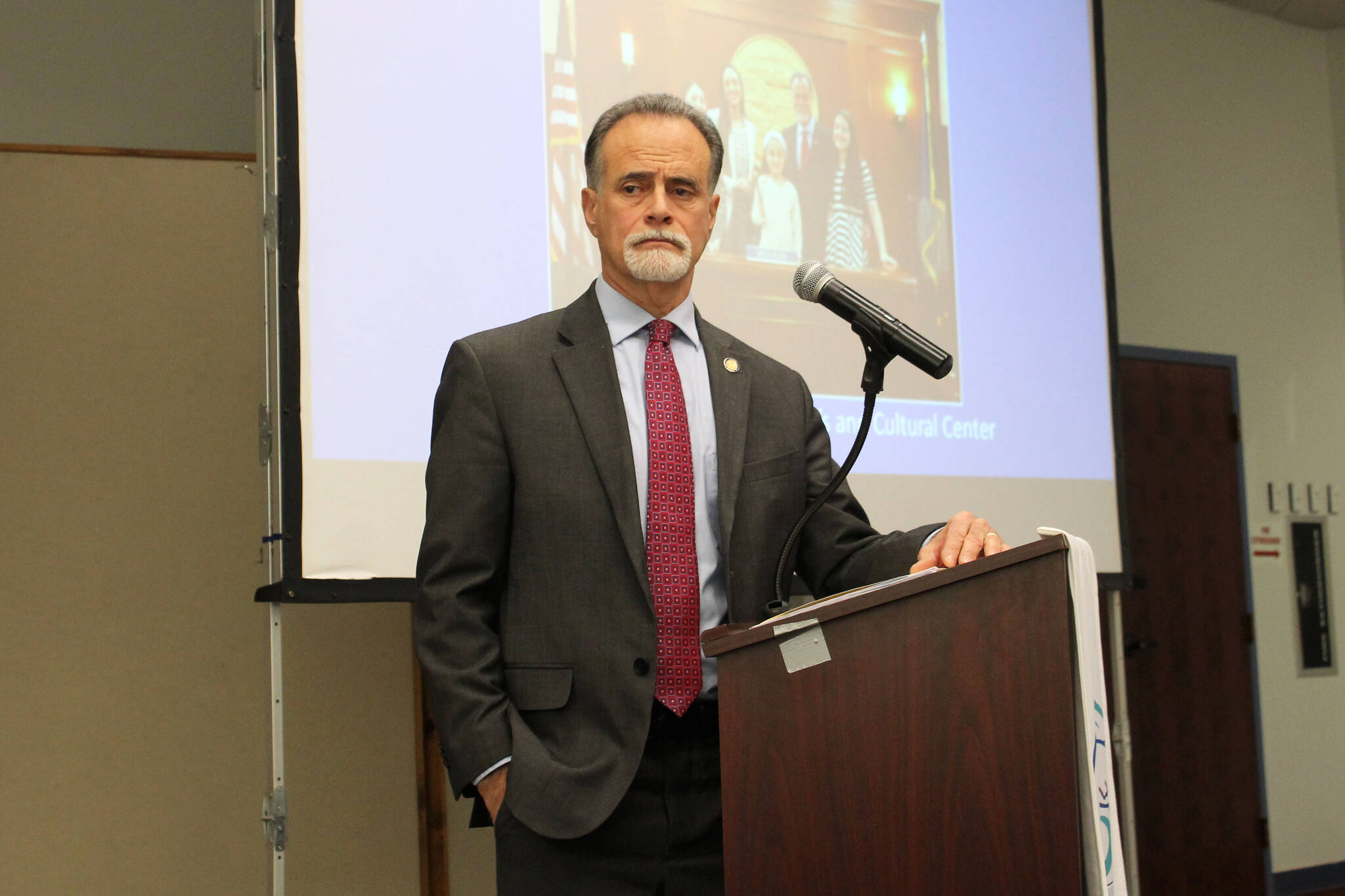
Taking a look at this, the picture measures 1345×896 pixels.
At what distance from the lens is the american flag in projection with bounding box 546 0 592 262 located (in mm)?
2547

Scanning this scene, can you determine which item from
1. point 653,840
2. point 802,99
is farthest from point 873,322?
point 802,99

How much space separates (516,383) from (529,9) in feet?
4.44

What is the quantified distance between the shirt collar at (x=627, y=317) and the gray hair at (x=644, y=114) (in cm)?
16

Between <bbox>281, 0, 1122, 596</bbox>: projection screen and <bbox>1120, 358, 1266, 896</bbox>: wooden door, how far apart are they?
176 centimetres

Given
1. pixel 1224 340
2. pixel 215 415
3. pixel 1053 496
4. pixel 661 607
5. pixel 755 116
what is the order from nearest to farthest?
pixel 661 607, pixel 755 116, pixel 1053 496, pixel 215 415, pixel 1224 340

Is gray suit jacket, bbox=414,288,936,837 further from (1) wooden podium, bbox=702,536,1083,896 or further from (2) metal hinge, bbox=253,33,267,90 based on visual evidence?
(2) metal hinge, bbox=253,33,267,90

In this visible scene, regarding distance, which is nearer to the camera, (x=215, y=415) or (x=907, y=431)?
(x=907, y=431)

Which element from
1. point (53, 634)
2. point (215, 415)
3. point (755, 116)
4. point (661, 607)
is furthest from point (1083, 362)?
point (53, 634)

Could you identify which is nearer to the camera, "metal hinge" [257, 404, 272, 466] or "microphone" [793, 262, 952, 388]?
"microphone" [793, 262, 952, 388]

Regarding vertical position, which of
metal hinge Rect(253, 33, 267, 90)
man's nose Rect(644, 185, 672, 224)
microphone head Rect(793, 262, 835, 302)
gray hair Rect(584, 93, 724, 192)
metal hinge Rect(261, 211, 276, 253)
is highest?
metal hinge Rect(253, 33, 267, 90)

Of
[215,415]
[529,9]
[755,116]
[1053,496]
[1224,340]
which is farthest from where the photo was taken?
[1224,340]

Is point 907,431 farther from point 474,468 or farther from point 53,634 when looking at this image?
point 53,634

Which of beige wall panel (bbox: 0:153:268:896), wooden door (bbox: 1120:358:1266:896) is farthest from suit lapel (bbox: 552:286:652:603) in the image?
wooden door (bbox: 1120:358:1266:896)

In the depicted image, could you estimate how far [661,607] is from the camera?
1.48 meters
